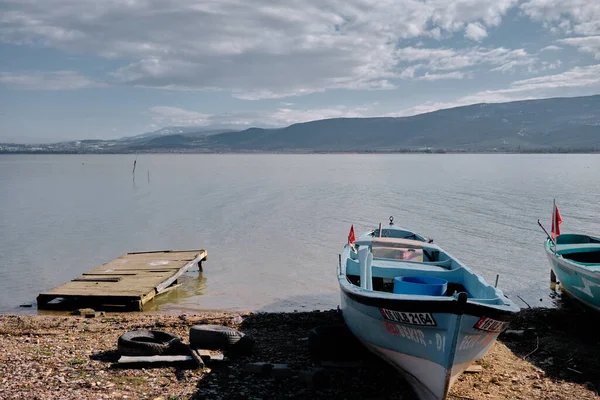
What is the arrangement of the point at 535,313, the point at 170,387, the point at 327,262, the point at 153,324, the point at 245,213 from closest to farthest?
the point at 170,387, the point at 153,324, the point at 535,313, the point at 327,262, the point at 245,213

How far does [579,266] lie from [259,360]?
896 centimetres

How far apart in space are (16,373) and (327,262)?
46.7 ft

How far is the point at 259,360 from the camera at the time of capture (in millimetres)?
10086

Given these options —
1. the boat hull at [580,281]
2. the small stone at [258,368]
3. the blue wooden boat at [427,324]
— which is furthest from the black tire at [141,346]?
the boat hull at [580,281]

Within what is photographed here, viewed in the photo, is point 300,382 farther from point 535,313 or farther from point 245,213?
point 245,213

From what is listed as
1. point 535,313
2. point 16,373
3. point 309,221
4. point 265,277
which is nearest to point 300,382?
point 16,373

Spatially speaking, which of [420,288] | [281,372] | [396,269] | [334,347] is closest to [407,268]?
[396,269]

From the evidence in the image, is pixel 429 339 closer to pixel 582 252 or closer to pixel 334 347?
pixel 334 347

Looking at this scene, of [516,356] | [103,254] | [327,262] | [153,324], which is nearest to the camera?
[516,356]

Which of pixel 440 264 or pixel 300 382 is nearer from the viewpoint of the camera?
pixel 300 382

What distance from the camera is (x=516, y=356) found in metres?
10.9

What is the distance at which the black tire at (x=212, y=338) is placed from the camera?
402 inches

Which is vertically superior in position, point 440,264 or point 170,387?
point 440,264

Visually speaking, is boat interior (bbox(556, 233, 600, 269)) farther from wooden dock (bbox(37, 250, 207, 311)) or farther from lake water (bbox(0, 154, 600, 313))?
wooden dock (bbox(37, 250, 207, 311))
